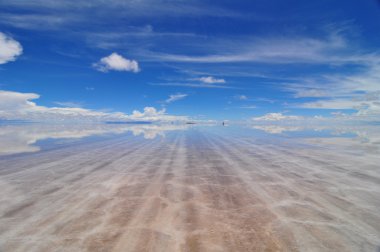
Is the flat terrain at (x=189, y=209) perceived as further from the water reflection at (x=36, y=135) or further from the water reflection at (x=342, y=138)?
the water reflection at (x=342, y=138)

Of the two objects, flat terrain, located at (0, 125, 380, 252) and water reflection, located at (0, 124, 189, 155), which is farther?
water reflection, located at (0, 124, 189, 155)

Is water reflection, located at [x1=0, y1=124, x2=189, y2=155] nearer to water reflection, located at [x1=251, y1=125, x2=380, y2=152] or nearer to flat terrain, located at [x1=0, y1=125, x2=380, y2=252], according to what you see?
flat terrain, located at [x1=0, y1=125, x2=380, y2=252]

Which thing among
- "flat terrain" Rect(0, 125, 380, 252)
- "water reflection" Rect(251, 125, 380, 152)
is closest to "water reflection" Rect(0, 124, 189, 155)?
"flat terrain" Rect(0, 125, 380, 252)

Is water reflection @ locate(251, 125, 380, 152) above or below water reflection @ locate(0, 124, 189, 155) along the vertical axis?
above

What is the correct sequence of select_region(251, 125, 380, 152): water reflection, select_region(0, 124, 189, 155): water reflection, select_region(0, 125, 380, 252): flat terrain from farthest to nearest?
select_region(251, 125, 380, 152): water reflection, select_region(0, 124, 189, 155): water reflection, select_region(0, 125, 380, 252): flat terrain

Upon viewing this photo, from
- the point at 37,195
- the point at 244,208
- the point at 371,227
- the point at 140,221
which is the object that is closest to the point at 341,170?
the point at 371,227

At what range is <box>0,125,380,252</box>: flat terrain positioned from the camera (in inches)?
252

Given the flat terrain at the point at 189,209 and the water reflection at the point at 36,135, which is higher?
the water reflection at the point at 36,135

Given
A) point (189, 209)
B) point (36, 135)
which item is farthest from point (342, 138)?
point (36, 135)

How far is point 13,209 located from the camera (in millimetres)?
8641

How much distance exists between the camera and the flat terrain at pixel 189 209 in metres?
6.40

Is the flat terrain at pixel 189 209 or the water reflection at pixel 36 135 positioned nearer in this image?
the flat terrain at pixel 189 209

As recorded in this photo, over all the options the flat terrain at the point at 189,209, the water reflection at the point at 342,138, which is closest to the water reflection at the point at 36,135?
the flat terrain at the point at 189,209

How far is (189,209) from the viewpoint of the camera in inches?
345
